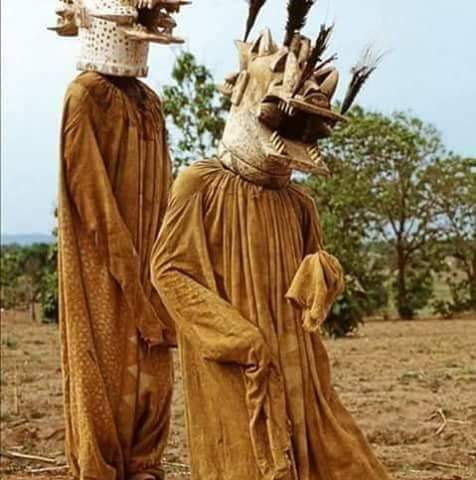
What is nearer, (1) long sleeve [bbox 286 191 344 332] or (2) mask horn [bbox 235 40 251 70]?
(1) long sleeve [bbox 286 191 344 332]

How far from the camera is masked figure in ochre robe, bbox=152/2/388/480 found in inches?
118

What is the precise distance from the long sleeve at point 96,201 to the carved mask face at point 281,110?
1.12 metres

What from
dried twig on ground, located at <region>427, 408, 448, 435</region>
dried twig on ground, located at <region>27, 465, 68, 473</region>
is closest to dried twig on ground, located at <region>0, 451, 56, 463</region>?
dried twig on ground, located at <region>27, 465, 68, 473</region>

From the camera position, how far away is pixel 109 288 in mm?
4262

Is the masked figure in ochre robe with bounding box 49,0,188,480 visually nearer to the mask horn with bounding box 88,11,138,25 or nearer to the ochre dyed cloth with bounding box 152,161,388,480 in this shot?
the mask horn with bounding box 88,11,138,25

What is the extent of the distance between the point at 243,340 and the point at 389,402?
178 inches

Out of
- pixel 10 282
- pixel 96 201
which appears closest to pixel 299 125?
pixel 96 201

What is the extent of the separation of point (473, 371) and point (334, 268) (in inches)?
192

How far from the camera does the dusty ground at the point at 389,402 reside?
5.97m

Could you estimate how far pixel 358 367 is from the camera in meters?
8.95

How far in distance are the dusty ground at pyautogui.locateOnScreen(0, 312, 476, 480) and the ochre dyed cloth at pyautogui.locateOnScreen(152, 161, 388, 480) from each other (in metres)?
2.41

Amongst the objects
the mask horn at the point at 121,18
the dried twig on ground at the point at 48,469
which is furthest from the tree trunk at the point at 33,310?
the mask horn at the point at 121,18

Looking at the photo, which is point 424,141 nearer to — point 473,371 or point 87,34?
point 473,371

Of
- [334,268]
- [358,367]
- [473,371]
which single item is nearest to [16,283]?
[358,367]
